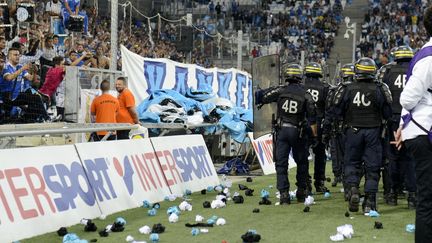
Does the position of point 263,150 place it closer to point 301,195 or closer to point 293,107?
point 301,195

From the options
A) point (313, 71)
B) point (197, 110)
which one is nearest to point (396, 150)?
point (313, 71)

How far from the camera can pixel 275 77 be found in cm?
1568

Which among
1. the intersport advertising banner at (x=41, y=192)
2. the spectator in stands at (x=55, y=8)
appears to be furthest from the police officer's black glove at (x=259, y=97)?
the spectator in stands at (x=55, y=8)

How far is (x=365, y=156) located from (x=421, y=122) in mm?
4534

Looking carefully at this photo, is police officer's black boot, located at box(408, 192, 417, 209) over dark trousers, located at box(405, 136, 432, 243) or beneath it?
beneath

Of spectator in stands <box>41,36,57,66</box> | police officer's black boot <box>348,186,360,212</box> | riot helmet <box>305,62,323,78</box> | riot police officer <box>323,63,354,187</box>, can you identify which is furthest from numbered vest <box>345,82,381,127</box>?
spectator in stands <box>41,36,57,66</box>

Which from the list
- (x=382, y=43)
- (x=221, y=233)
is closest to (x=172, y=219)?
(x=221, y=233)

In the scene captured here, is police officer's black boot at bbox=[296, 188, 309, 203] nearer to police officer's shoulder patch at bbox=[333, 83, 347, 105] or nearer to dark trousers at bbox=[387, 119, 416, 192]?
dark trousers at bbox=[387, 119, 416, 192]

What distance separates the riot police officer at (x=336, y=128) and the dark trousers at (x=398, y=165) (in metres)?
0.76

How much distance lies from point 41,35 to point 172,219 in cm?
830

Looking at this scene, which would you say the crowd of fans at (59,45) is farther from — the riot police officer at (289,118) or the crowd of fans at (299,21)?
the crowd of fans at (299,21)

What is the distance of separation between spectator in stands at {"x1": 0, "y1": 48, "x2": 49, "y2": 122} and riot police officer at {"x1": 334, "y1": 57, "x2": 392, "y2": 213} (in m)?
6.01

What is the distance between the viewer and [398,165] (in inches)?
492

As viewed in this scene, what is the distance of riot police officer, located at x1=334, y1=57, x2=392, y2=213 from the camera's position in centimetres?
1124
